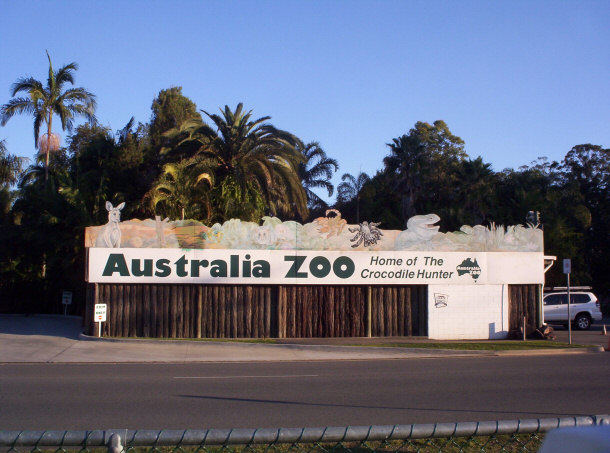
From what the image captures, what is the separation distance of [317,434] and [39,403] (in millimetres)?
8016

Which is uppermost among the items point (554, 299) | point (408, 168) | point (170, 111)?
point (170, 111)

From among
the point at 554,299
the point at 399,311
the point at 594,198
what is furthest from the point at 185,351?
the point at 594,198

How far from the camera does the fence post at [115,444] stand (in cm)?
306

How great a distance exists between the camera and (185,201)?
26438mm

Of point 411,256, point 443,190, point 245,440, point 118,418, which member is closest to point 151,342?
point 411,256

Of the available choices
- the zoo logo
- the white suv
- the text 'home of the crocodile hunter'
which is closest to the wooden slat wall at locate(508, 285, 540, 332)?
the text 'home of the crocodile hunter'

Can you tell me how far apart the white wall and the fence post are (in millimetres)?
19769

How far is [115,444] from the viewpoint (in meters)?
3.07

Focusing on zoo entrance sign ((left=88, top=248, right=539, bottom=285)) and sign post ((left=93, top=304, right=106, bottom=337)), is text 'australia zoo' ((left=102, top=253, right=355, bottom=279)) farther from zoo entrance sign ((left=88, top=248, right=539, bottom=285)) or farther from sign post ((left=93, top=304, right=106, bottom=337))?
sign post ((left=93, top=304, right=106, bottom=337))

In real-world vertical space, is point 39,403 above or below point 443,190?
below

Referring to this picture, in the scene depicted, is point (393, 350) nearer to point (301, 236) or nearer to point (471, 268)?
point (301, 236)

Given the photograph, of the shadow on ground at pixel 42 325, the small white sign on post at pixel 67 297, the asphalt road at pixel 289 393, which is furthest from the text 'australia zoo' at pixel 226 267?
the small white sign on post at pixel 67 297

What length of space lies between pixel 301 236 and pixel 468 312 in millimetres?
6904

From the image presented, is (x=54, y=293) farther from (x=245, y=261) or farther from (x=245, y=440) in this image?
(x=245, y=440)
